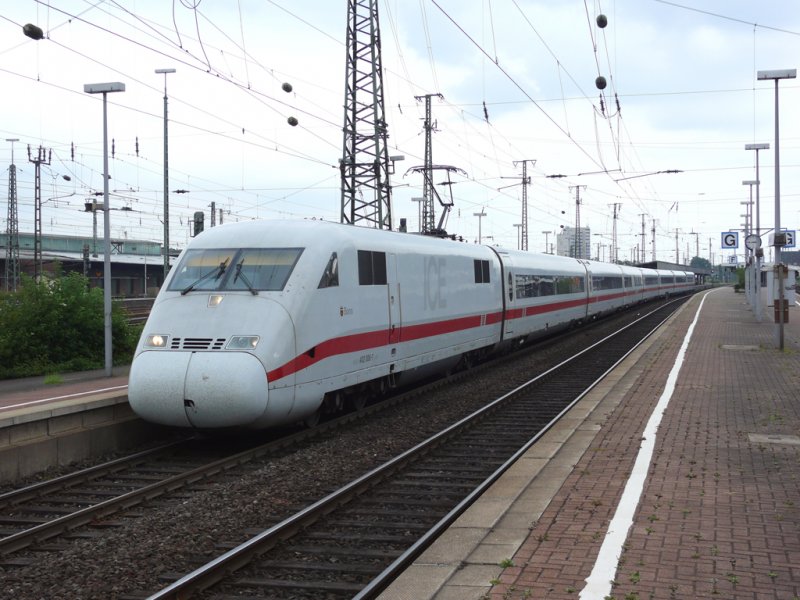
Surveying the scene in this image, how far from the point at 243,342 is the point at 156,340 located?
1.25 metres

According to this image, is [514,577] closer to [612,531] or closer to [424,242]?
[612,531]

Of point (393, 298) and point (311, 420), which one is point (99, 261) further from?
point (311, 420)

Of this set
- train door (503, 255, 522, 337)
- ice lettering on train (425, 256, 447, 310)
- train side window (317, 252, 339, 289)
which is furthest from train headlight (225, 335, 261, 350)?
train door (503, 255, 522, 337)

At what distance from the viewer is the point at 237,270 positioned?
10.5 metres

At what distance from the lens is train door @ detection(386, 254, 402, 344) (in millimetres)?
12859

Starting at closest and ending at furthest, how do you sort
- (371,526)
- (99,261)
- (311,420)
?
(371,526)
(311,420)
(99,261)

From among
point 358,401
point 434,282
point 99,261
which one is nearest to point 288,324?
point 358,401

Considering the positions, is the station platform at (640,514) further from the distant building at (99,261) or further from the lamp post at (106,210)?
the distant building at (99,261)

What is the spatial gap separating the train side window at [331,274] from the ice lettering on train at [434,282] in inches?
146

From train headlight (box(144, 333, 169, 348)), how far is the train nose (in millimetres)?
304

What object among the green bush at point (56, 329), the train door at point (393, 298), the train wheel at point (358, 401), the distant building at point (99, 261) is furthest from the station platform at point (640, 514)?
the distant building at point (99, 261)

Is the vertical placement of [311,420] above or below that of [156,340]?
below

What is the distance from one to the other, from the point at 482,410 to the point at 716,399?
12.5 ft

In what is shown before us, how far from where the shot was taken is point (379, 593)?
5.47 meters
